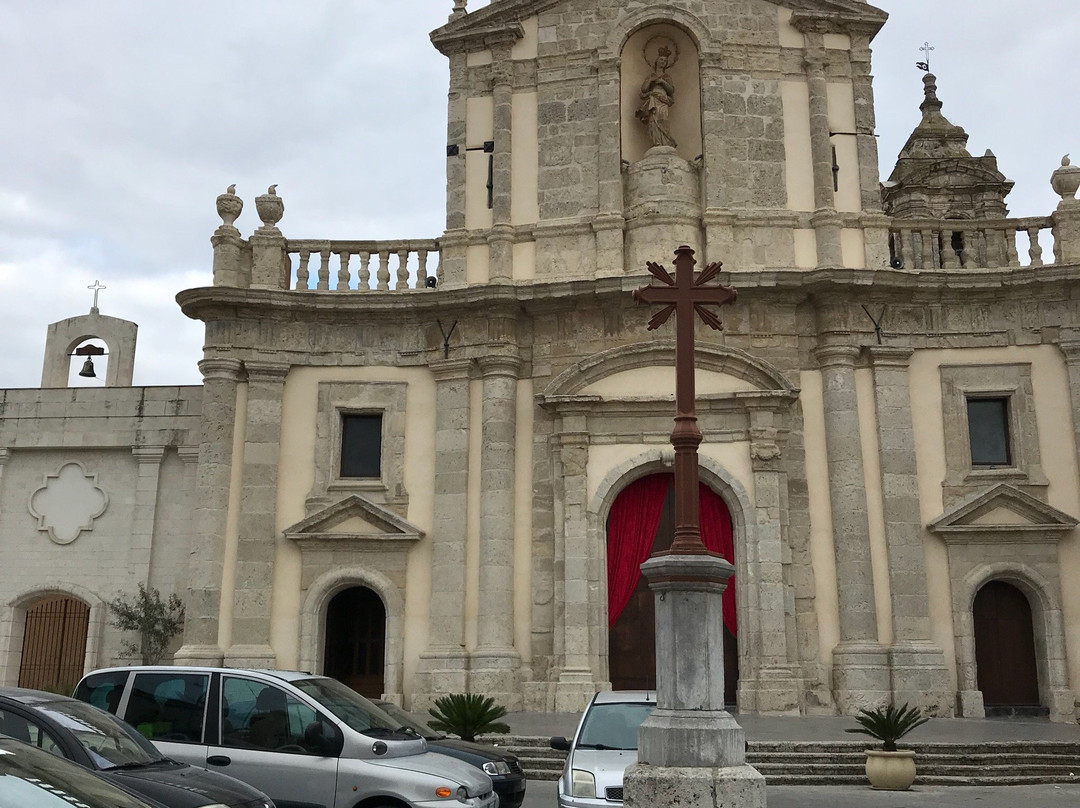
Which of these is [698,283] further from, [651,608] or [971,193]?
[971,193]

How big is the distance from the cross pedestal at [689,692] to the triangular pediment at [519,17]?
44.4ft

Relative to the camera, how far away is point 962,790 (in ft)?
42.4

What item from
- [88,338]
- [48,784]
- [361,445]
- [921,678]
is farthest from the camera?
[88,338]

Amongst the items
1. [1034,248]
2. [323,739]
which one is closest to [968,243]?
[1034,248]

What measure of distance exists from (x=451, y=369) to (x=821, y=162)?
303 inches

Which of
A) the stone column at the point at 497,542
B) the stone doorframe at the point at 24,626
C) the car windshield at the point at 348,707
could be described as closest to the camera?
the car windshield at the point at 348,707

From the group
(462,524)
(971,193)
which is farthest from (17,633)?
(971,193)

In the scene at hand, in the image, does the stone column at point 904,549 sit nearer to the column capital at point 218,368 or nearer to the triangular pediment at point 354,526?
the triangular pediment at point 354,526

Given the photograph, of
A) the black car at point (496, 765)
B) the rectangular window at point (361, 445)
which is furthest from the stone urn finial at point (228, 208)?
the black car at point (496, 765)

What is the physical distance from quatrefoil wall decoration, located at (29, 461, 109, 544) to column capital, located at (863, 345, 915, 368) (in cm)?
1443

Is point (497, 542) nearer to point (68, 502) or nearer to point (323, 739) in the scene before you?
point (68, 502)

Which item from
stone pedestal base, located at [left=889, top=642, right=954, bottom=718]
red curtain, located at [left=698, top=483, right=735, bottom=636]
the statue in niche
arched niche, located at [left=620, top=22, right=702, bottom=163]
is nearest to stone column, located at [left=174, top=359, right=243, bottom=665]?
red curtain, located at [left=698, top=483, right=735, bottom=636]

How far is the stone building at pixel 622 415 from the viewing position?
17828mm

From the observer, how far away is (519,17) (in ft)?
68.7
